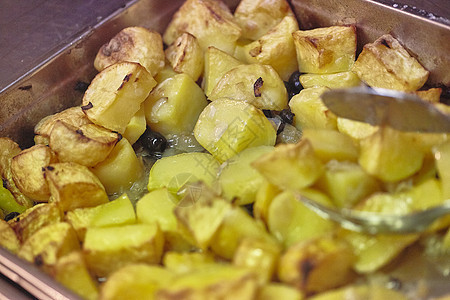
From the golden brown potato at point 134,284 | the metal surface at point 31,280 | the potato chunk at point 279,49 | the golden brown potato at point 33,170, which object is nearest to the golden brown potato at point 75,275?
the metal surface at point 31,280

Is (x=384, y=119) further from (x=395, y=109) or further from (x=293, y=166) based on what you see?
(x=293, y=166)

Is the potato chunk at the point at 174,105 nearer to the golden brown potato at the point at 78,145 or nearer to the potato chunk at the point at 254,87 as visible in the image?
the potato chunk at the point at 254,87

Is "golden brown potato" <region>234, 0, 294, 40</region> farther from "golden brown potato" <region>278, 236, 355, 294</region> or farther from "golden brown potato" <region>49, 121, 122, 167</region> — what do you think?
"golden brown potato" <region>278, 236, 355, 294</region>

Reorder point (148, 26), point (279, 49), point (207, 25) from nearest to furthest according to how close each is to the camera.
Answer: point (279, 49) < point (207, 25) < point (148, 26)

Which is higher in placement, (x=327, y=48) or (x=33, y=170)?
(x=33, y=170)

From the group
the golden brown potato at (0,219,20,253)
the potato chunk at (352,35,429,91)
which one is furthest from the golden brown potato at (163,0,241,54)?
the golden brown potato at (0,219,20,253)

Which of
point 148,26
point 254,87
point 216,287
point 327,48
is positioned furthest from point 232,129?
point 148,26
